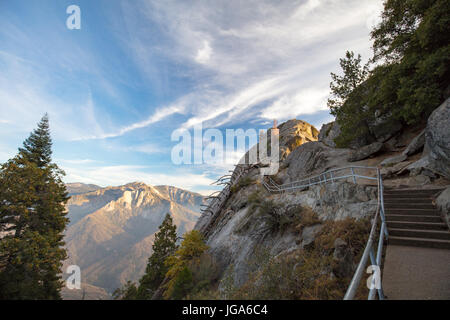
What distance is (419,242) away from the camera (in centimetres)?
510

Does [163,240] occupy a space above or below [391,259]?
below

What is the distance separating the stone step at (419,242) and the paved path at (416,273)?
0.15 m

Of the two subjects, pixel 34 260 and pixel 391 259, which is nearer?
pixel 391 259

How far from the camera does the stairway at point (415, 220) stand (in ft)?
16.9

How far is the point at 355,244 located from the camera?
16.2ft

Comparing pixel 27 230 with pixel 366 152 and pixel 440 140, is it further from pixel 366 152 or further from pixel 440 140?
pixel 366 152

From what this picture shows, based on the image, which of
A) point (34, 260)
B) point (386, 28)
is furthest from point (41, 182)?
point (386, 28)

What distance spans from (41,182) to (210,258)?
14695 mm

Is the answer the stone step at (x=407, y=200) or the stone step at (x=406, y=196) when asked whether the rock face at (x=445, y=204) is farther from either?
the stone step at (x=406, y=196)

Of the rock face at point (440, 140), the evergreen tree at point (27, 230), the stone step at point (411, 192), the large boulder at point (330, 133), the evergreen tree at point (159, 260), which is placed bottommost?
the evergreen tree at point (159, 260)

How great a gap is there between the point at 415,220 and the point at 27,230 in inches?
860

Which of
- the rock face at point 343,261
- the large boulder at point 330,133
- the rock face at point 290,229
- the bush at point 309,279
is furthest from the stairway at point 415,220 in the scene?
the large boulder at point 330,133
